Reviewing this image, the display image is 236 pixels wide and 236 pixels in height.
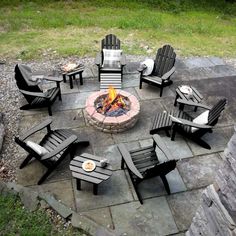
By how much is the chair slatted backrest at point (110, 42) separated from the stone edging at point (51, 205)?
4.03 m

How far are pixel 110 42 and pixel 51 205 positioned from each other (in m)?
4.27

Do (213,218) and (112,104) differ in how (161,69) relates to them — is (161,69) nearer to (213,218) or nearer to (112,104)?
(112,104)

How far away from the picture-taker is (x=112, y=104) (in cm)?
570

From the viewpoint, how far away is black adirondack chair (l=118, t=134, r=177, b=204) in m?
4.12

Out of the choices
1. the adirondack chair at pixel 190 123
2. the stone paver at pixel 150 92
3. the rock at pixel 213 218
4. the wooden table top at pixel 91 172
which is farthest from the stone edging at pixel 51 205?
the stone paver at pixel 150 92

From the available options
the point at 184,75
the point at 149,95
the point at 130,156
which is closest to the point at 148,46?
the point at 184,75

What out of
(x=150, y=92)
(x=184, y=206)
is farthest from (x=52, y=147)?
(x=150, y=92)

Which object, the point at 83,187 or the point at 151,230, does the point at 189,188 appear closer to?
the point at 151,230

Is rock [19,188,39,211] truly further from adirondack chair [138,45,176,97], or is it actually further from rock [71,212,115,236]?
adirondack chair [138,45,176,97]

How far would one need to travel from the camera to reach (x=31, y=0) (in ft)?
37.2

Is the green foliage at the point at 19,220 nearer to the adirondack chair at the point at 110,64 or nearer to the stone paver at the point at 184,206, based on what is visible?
the stone paver at the point at 184,206

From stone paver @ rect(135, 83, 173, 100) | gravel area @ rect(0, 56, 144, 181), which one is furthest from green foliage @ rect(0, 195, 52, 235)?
stone paver @ rect(135, 83, 173, 100)

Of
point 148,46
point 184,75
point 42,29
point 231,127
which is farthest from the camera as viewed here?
point 42,29

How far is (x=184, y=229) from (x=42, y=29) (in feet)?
25.5
